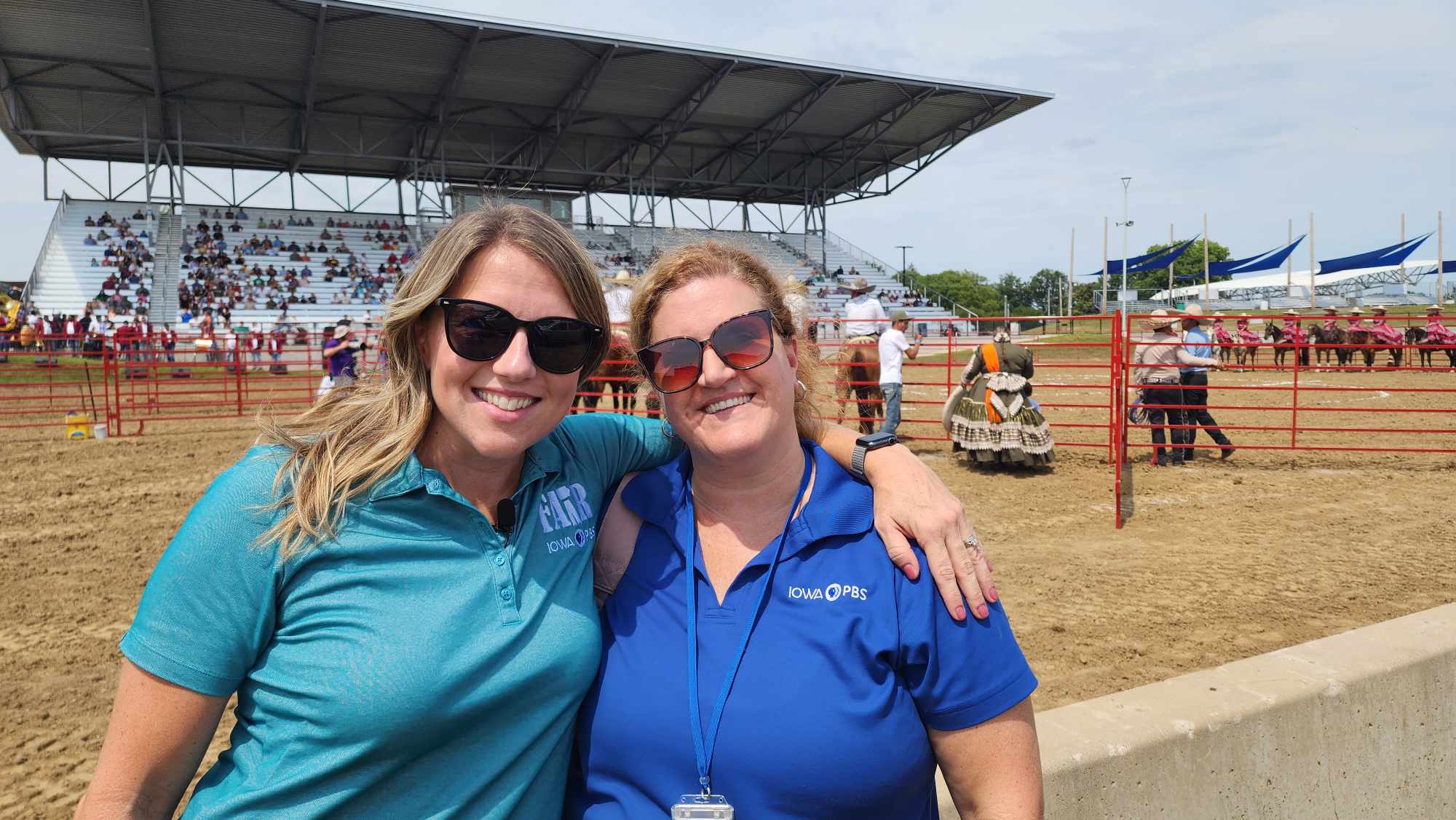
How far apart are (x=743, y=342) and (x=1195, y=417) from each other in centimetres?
1104

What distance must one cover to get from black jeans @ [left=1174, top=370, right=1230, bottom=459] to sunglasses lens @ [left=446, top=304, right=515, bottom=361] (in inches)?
371

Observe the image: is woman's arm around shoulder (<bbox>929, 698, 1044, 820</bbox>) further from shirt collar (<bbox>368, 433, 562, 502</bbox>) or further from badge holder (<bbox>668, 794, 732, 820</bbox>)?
shirt collar (<bbox>368, 433, 562, 502</bbox>)

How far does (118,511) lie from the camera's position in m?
8.03

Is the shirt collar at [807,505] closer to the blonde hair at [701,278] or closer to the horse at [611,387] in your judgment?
the blonde hair at [701,278]

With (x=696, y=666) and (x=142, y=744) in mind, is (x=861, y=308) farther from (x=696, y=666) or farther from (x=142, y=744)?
(x=142, y=744)

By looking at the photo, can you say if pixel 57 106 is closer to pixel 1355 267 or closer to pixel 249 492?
pixel 249 492

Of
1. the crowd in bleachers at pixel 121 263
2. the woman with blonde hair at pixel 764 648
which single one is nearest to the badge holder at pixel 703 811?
the woman with blonde hair at pixel 764 648

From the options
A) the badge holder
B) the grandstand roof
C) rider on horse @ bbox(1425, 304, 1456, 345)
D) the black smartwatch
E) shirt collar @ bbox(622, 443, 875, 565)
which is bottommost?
the badge holder

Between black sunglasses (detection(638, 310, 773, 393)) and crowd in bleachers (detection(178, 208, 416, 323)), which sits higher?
crowd in bleachers (detection(178, 208, 416, 323))

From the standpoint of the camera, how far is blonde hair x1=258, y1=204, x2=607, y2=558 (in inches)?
62.8

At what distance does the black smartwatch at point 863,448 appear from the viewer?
2.02 metres

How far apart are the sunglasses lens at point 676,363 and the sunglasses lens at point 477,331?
1.09 feet

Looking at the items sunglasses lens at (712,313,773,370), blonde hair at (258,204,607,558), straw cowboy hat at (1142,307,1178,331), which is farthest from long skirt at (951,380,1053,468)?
blonde hair at (258,204,607,558)

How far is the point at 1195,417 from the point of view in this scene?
11.3 meters
